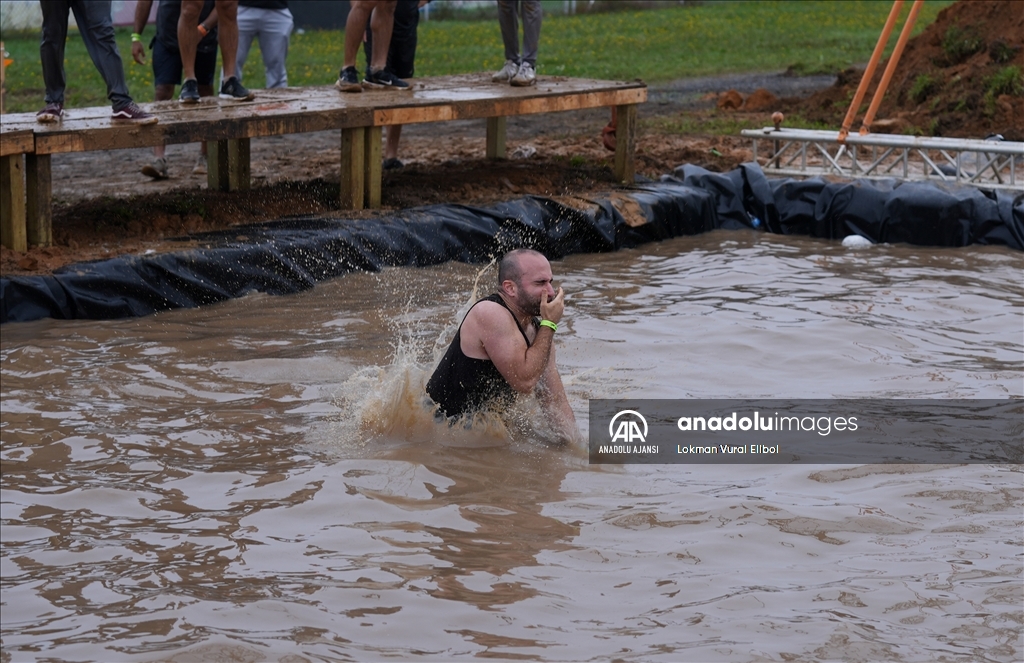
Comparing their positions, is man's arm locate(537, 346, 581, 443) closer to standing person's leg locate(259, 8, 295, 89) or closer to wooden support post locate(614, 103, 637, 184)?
wooden support post locate(614, 103, 637, 184)

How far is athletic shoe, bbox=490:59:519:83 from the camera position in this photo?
463 inches

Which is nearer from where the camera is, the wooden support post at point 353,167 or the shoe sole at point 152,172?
the wooden support post at point 353,167

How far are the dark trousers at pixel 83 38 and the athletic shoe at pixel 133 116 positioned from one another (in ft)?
0.46

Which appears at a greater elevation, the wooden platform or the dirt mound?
the dirt mound

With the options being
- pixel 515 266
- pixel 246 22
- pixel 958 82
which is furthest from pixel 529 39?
pixel 958 82

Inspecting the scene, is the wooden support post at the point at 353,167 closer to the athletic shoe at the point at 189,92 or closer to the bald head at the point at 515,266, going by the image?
the athletic shoe at the point at 189,92

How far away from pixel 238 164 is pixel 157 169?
3.75 feet

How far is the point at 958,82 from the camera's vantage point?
49.4ft

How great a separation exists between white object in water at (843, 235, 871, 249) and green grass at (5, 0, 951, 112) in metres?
8.05

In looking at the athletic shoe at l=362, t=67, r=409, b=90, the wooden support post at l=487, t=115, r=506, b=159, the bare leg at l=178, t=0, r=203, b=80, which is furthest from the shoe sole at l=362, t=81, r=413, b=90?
the bare leg at l=178, t=0, r=203, b=80

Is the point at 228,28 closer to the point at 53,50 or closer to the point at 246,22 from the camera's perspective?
the point at 53,50

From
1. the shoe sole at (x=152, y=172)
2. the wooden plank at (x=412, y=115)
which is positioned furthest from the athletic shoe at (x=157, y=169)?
the wooden plank at (x=412, y=115)

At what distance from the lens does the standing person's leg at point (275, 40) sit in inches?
462

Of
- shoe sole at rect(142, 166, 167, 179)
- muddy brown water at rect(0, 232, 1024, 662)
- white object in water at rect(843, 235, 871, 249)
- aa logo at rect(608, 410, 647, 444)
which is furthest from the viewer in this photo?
white object in water at rect(843, 235, 871, 249)
